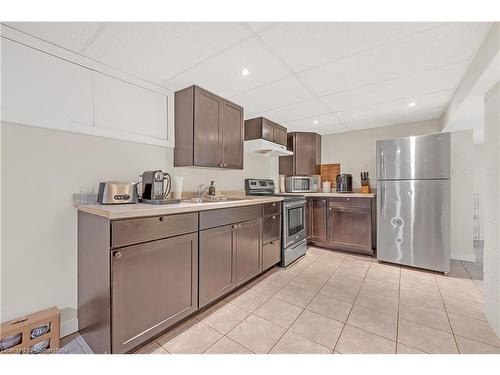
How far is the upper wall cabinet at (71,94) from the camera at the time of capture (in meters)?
1.45

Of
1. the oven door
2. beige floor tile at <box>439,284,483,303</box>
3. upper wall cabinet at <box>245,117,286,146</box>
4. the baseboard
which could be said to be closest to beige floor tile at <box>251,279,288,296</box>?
the oven door

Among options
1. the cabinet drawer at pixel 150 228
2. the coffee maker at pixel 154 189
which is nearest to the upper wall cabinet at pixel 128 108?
the coffee maker at pixel 154 189

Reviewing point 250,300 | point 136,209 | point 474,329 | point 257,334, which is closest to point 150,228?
point 136,209

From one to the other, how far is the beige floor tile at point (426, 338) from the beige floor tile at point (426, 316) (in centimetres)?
7

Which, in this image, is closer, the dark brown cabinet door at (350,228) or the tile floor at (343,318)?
the tile floor at (343,318)

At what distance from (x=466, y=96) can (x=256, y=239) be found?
2.49 meters

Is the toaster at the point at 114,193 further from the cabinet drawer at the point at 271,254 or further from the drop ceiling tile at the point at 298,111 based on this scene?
the drop ceiling tile at the point at 298,111

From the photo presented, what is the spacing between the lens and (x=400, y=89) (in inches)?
93.0

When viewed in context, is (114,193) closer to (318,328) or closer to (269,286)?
(269,286)

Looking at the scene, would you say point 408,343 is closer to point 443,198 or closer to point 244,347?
point 244,347

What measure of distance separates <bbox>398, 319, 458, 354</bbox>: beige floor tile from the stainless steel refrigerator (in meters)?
1.47

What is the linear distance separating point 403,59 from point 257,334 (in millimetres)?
2518

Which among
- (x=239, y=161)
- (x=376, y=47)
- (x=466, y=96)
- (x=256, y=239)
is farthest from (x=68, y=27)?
(x=466, y=96)

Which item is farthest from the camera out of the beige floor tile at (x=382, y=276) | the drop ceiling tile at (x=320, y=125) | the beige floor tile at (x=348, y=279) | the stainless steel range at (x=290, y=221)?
the drop ceiling tile at (x=320, y=125)
